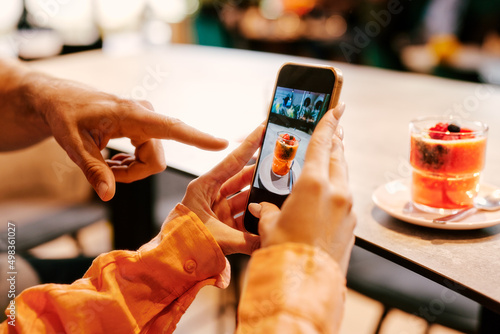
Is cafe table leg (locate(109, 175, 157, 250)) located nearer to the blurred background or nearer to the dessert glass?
the dessert glass

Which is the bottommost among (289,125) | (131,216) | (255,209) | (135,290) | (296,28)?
(131,216)

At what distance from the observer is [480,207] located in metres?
0.85

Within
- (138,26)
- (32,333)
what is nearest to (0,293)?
(32,333)

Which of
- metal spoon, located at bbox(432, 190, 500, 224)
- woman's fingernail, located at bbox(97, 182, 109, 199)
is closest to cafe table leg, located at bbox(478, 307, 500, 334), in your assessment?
metal spoon, located at bbox(432, 190, 500, 224)

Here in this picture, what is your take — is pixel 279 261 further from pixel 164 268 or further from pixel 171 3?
pixel 171 3

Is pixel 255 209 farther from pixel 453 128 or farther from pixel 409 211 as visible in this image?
pixel 453 128

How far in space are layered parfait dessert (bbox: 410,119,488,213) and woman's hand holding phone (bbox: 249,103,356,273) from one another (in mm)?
373

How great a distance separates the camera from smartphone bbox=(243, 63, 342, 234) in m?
0.72

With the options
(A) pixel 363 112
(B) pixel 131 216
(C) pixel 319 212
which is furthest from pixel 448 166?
(B) pixel 131 216

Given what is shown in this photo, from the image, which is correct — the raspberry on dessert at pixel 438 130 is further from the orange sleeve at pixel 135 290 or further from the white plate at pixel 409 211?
the orange sleeve at pixel 135 290

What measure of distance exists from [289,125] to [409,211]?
0.30 metres

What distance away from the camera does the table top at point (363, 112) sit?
727 millimetres

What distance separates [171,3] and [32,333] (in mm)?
6141

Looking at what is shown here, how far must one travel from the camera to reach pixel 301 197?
0.53m
